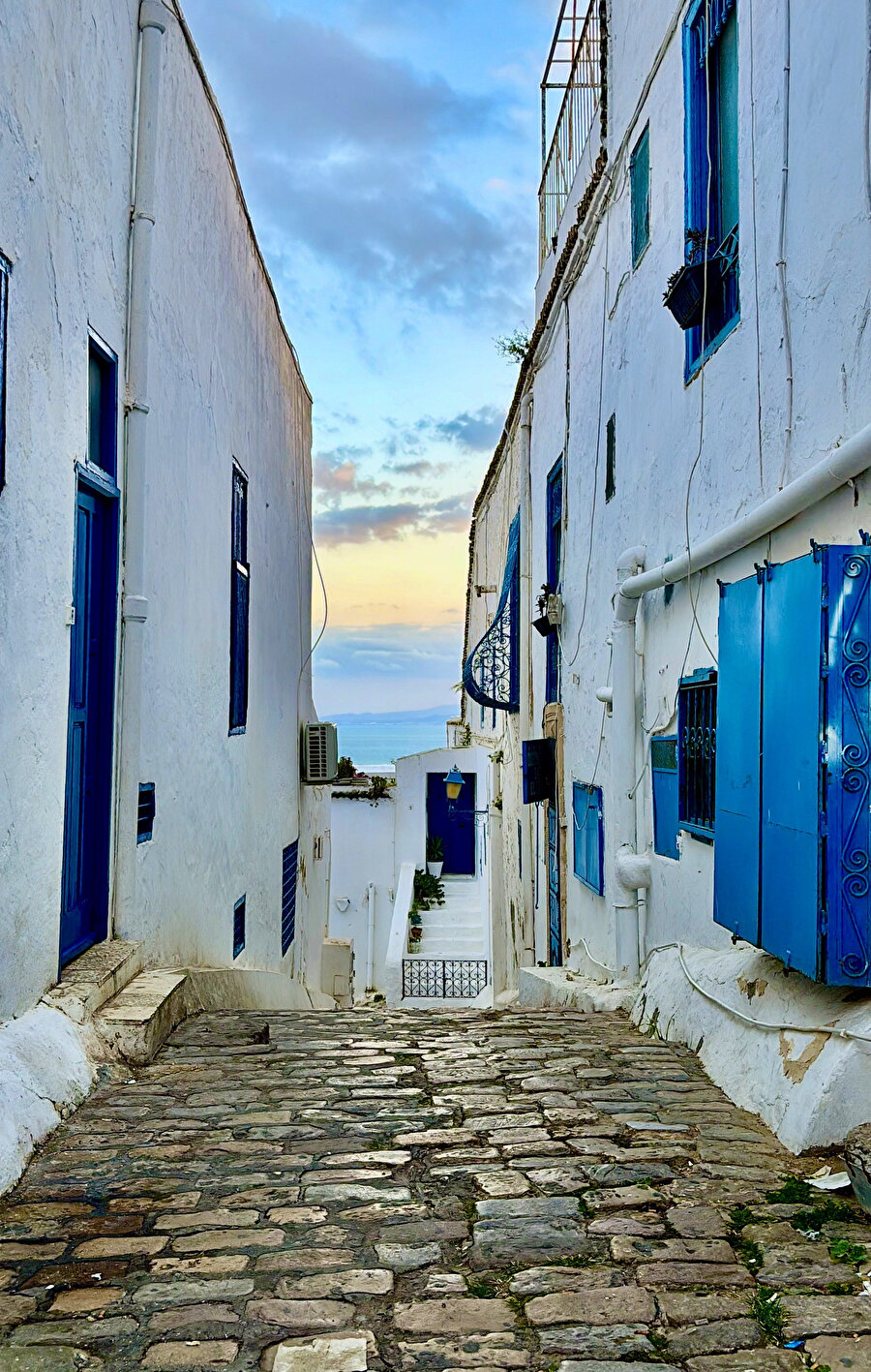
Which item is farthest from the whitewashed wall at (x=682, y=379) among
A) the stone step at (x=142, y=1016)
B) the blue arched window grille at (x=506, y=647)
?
the stone step at (x=142, y=1016)

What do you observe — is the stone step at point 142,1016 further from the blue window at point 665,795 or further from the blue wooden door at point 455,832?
the blue wooden door at point 455,832

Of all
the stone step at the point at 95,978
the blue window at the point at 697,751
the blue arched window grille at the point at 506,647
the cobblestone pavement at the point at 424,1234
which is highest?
the blue arched window grille at the point at 506,647

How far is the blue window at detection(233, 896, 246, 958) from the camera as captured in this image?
9.12 metres

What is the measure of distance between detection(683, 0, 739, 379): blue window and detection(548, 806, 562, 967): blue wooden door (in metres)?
5.64

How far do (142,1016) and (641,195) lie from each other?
6028 mm

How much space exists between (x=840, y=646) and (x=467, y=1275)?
224 cm

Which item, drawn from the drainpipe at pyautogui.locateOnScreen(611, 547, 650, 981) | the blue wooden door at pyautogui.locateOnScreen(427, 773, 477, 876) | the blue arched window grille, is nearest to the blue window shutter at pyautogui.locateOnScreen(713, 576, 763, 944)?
the drainpipe at pyautogui.locateOnScreen(611, 547, 650, 981)

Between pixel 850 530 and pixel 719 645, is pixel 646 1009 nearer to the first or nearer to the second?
pixel 719 645

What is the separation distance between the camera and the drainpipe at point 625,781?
6.99 m

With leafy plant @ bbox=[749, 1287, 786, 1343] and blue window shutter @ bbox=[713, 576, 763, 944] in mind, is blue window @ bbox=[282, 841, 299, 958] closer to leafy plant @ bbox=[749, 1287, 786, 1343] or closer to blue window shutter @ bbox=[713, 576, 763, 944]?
blue window shutter @ bbox=[713, 576, 763, 944]

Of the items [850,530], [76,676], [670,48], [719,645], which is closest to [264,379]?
[670,48]

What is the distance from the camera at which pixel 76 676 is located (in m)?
5.10

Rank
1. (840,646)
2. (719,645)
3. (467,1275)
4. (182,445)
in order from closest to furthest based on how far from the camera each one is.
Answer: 1. (467,1275)
2. (840,646)
3. (719,645)
4. (182,445)

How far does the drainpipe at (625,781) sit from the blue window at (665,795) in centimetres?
27
